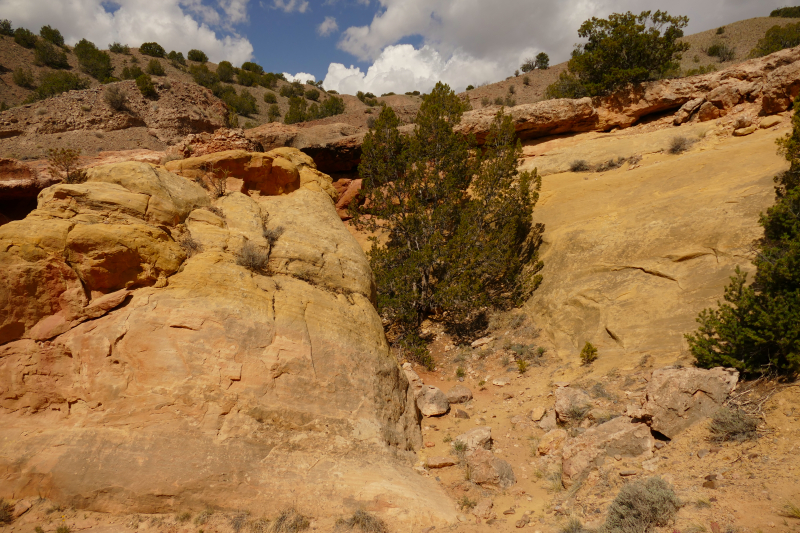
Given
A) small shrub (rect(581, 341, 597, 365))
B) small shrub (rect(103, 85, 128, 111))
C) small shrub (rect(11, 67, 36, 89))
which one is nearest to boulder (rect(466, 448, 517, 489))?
small shrub (rect(581, 341, 597, 365))

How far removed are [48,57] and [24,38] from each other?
13.4ft

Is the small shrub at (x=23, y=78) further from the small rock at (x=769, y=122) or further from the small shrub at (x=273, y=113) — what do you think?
the small rock at (x=769, y=122)

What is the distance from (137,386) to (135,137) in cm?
1947

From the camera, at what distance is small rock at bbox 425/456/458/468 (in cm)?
677

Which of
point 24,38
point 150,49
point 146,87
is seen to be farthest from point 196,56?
point 146,87

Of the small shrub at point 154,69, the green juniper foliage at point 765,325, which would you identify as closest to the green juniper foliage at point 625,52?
the green juniper foliage at point 765,325

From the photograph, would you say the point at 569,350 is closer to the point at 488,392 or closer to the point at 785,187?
the point at 488,392

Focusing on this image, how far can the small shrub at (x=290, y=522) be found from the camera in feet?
15.7

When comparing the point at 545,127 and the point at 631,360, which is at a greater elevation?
the point at 545,127

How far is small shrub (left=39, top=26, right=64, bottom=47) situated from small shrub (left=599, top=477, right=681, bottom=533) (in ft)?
188

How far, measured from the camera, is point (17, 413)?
15.8 ft

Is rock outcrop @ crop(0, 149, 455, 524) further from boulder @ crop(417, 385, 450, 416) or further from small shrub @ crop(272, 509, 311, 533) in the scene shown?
boulder @ crop(417, 385, 450, 416)

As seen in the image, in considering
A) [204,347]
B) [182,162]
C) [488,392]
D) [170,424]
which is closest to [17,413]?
[170,424]

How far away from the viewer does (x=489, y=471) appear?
637cm
